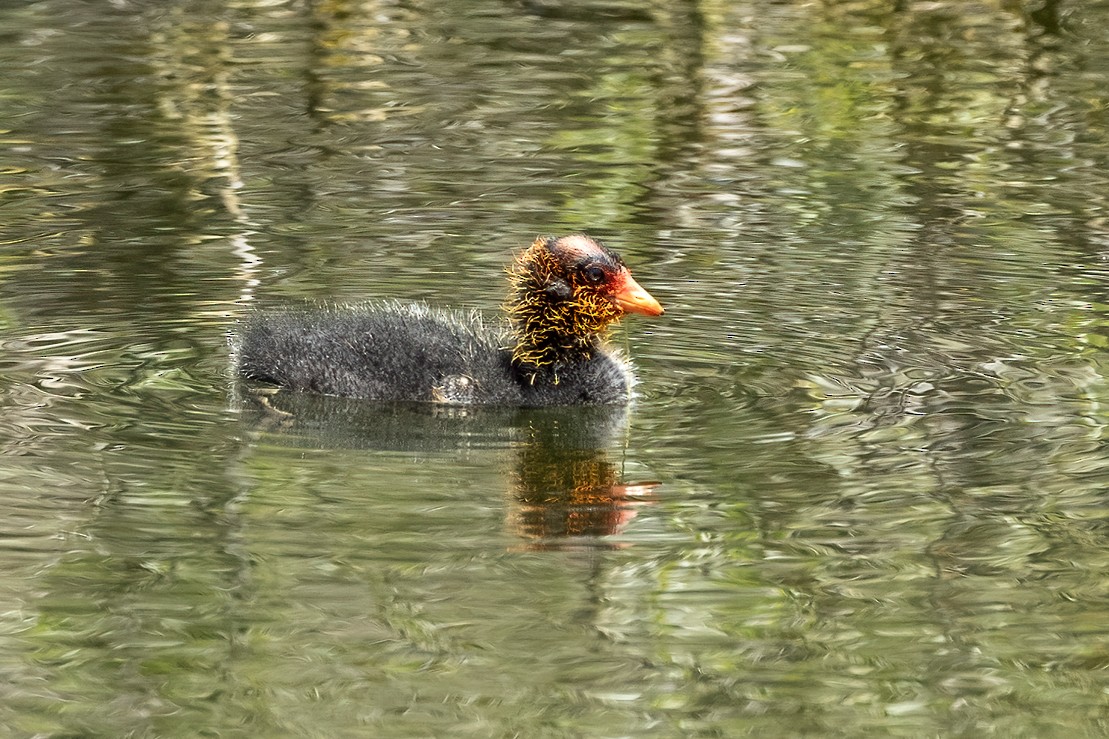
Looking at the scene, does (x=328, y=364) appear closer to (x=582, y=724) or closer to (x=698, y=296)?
(x=698, y=296)

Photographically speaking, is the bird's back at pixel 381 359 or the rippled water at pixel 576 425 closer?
the rippled water at pixel 576 425

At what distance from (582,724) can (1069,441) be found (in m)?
3.14

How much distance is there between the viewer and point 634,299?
8352mm

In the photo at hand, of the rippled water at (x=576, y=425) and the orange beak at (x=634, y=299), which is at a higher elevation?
the orange beak at (x=634, y=299)

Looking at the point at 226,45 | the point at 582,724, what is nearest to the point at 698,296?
the point at 582,724

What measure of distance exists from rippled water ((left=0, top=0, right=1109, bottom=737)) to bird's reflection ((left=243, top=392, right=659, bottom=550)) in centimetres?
3

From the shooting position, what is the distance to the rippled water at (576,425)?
555cm

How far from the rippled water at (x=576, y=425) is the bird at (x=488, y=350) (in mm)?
143

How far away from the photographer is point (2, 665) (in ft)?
18.4

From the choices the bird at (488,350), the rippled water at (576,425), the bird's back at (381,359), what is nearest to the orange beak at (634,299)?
the bird at (488,350)

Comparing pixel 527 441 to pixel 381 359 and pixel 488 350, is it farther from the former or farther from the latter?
pixel 381 359

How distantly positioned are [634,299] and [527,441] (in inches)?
35.9

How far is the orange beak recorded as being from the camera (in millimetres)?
8336

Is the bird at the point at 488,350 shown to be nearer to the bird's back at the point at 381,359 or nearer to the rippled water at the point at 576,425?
the bird's back at the point at 381,359
